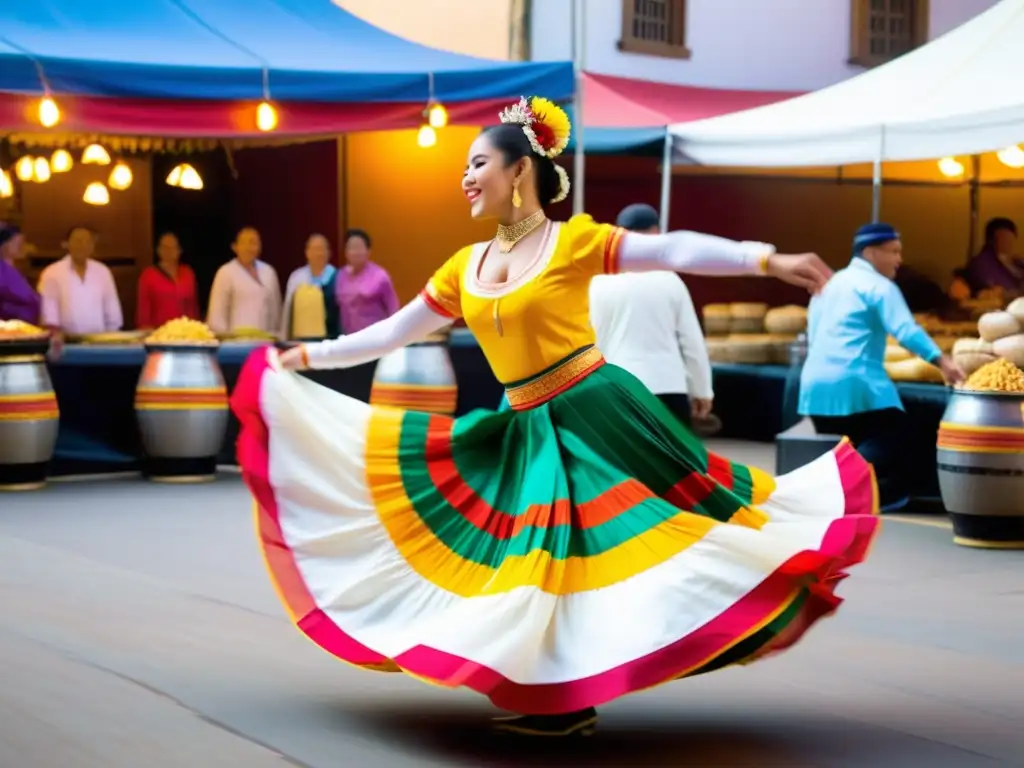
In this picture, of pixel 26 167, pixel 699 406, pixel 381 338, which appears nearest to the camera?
pixel 381 338

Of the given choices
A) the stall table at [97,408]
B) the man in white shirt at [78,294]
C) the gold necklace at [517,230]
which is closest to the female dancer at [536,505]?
the gold necklace at [517,230]

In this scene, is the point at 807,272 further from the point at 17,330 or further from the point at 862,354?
the point at 17,330

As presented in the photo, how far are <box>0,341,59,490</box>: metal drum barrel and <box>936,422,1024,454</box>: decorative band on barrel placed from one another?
18.4 ft

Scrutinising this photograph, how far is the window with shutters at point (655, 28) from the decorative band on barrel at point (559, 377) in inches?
613

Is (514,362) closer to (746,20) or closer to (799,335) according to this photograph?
(799,335)

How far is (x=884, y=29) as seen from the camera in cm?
2383

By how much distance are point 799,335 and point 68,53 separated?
5926mm

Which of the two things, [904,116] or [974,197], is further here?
[974,197]

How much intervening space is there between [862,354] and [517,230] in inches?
195

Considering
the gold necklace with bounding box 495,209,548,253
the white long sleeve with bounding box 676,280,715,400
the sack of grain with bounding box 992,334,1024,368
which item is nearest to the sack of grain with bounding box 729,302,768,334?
the sack of grain with bounding box 992,334,1024,368

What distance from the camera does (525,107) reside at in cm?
548

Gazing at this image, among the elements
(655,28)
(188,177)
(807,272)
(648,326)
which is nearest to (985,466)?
(648,326)

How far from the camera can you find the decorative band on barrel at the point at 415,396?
12820 millimetres

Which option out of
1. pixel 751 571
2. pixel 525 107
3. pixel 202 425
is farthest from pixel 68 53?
pixel 751 571
